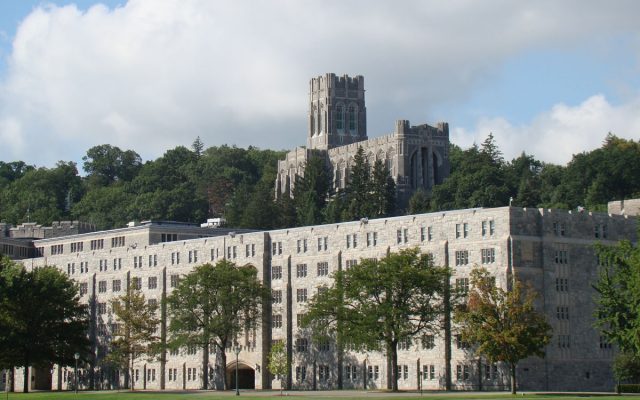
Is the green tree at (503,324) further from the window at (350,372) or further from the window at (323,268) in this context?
the window at (323,268)

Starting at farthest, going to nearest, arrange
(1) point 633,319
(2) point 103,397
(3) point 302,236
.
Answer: (3) point 302,236 → (2) point 103,397 → (1) point 633,319

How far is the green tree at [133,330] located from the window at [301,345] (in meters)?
15.6

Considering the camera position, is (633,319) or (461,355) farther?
(461,355)

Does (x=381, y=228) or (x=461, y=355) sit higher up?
(x=381, y=228)

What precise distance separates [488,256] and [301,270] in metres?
26.3

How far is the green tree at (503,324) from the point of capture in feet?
384

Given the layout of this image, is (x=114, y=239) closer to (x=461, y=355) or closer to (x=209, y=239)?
(x=209, y=239)

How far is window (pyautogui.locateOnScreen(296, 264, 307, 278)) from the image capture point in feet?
493

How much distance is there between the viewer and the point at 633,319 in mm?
107250

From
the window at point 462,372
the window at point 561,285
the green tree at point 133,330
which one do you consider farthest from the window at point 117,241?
the window at point 561,285

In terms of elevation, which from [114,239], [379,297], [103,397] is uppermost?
[114,239]

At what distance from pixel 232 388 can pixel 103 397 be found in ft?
84.5

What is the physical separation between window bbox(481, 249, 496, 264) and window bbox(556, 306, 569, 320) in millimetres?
7778

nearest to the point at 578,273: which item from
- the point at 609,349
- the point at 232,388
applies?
the point at 609,349
